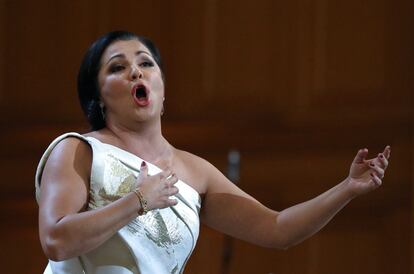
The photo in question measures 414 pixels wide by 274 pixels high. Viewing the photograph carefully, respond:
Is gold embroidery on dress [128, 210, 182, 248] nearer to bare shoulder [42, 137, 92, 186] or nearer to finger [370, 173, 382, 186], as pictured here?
bare shoulder [42, 137, 92, 186]

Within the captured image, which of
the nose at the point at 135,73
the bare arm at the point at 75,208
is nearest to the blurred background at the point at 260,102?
the nose at the point at 135,73

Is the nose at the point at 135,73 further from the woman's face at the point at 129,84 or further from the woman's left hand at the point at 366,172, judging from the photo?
the woman's left hand at the point at 366,172

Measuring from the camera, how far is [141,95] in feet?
6.03

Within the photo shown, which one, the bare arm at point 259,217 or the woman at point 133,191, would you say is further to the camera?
the bare arm at point 259,217

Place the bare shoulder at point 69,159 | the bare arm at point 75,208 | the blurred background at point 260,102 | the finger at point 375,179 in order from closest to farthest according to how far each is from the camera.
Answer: the bare arm at point 75,208, the bare shoulder at point 69,159, the finger at point 375,179, the blurred background at point 260,102

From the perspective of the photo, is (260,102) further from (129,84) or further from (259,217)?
(129,84)

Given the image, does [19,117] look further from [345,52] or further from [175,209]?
[175,209]

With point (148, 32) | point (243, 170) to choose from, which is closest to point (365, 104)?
point (243, 170)

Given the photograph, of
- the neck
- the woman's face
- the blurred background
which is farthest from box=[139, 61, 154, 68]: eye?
the blurred background

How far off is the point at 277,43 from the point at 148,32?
0.46 meters

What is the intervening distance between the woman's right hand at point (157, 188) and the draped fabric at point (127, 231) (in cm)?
10

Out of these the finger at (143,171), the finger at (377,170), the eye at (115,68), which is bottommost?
the finger at (377,170)

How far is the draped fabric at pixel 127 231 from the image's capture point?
5.59 feet

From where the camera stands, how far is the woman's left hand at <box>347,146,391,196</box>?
1.78 meters
